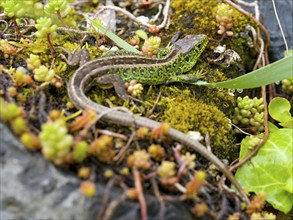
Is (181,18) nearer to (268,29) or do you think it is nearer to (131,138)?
(268,29)

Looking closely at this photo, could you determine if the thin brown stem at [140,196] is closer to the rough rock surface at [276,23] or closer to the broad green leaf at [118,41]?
the broad green leaf at [118,41]

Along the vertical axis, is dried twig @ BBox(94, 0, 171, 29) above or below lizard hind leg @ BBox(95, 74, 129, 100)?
above

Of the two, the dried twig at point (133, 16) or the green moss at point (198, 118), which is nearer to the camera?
the green moss at point (198, 118)

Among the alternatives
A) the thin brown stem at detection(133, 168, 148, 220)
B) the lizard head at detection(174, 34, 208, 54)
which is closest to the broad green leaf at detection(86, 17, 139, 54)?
the lizard head at detection(174, 34, 208, 54)

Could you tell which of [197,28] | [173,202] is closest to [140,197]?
[173,202]

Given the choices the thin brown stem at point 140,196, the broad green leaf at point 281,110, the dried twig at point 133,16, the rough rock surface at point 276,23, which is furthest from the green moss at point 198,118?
the rough rock surface at point 276,23

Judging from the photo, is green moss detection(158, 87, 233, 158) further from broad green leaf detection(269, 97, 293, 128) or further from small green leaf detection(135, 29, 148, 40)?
small green leaf detection(135, 29, 148, 40)
